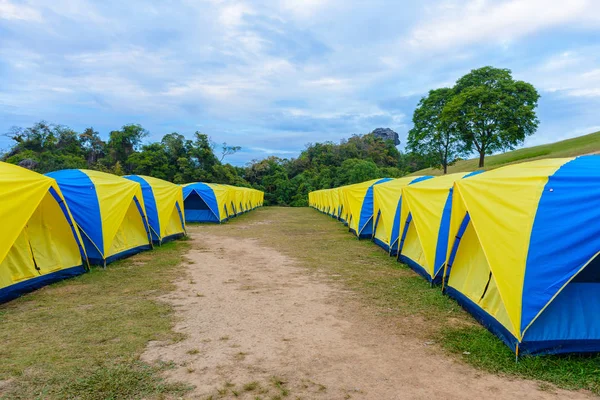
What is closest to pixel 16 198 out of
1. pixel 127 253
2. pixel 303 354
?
pixel 127 253

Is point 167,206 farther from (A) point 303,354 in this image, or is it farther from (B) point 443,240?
(A) point 303,354

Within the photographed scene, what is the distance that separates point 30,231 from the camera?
6812mm

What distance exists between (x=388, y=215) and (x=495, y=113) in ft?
79.5

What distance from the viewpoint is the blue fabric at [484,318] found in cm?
406

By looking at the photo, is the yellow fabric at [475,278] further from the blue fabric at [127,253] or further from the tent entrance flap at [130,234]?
the tent entrance flap at [130,234]

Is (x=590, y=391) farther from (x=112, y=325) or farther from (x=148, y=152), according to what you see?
(x=148, y=152)

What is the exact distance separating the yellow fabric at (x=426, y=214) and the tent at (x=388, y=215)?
0.82 meters

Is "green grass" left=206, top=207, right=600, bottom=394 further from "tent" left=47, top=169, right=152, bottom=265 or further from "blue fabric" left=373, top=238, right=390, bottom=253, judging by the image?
"tent" left=47, top=169, right=152, bottom=265

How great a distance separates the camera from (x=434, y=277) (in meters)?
6.72

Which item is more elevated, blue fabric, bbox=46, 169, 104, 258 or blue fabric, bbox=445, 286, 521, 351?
blue fabric, bbox=46, 169, 104, 258

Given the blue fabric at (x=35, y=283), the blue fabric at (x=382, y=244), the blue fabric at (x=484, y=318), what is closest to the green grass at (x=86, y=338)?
the blue fabric at (x=35, y=283)

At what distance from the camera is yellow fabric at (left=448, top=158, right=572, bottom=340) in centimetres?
396

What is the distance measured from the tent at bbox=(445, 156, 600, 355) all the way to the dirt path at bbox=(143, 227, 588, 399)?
0.73 meters

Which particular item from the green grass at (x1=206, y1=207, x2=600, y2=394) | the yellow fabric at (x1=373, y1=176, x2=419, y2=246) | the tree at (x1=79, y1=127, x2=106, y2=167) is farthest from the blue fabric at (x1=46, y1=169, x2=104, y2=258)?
the tree at (x1=79, y1=127, x2=106, y2=167)
